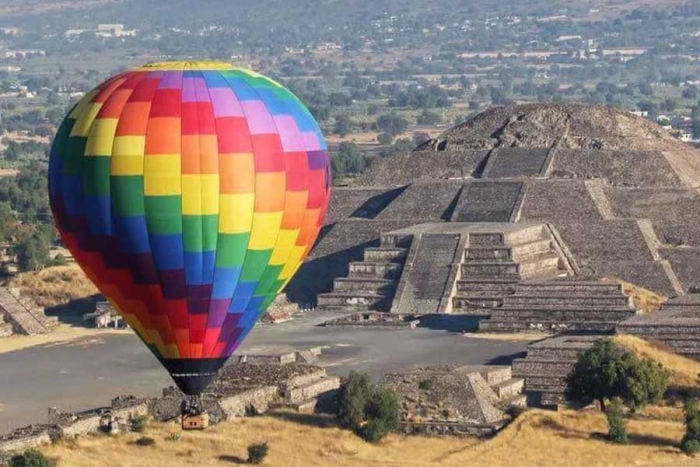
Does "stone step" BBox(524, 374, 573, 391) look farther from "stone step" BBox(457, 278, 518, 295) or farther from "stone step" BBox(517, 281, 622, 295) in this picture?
"stone step" BBox(457, 278, 518, 295)

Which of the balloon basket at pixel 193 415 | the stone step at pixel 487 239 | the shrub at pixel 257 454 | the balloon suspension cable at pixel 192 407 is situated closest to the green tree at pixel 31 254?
the stone step at pixel 487 239

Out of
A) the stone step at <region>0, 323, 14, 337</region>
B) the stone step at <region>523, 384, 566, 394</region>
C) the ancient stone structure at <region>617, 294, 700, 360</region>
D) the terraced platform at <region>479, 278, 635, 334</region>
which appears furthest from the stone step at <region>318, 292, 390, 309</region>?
the stone step at <region>523, 384, 566, 394</region>

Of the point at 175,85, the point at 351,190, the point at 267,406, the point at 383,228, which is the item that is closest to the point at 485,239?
the point at 383,228

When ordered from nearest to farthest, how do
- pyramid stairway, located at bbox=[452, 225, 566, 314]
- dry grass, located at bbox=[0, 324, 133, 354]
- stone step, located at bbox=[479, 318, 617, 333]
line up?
stone step, located at bbox=[479, 318, 617, 333] < dry grass, located at bbox=[0, 324, 133, 354] < pyramid stairway, located at bbox=[452, 225, 566, 314]

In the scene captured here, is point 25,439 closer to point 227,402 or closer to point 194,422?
point 227,402

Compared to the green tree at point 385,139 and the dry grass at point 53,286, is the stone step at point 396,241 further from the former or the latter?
the green tree at point 385,139

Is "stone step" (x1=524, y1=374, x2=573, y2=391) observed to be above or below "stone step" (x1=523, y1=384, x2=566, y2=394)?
above

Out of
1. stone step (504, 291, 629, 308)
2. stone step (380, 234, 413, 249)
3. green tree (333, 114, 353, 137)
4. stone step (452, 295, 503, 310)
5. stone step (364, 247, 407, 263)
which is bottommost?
stone step (452, 295, 503, 310)
